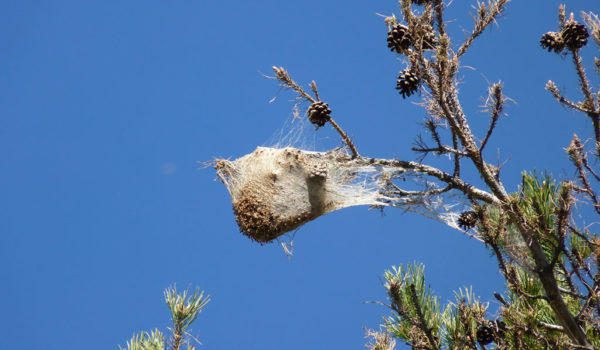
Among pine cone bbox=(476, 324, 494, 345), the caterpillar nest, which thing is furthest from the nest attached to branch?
pine cone bbox=(476, 324, 494, 345)

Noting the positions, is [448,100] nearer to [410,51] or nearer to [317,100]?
[410,51]

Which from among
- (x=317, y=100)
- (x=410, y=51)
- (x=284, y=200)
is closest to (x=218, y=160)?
(x=284, y=200)

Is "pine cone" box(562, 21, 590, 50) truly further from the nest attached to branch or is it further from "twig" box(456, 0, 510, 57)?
the nest attached to branch

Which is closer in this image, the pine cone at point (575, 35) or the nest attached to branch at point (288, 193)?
the pine cone at point (575, 35)

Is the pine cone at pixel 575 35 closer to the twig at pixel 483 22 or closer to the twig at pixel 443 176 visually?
the twig at pixel 483 22

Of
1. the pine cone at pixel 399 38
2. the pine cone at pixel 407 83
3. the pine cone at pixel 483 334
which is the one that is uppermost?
the pine cone at pixel 399 38

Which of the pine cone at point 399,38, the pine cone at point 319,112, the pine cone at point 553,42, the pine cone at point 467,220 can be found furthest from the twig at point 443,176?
the pine cone at point 553,42
